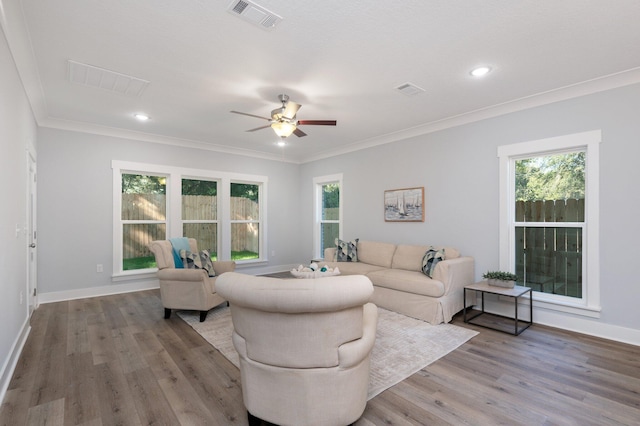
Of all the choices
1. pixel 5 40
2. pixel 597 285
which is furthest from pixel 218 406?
pixel 597 285

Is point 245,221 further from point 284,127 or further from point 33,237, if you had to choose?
point 284,127

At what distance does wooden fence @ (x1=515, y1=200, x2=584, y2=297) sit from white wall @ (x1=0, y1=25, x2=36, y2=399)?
16.8 feet

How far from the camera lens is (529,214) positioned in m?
3.81

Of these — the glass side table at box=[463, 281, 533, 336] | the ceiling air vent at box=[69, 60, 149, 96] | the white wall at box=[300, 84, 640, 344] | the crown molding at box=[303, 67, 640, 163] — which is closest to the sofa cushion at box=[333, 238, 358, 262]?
the white wall at box=[300, 84, 640, 344]

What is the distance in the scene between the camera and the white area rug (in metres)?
2.52

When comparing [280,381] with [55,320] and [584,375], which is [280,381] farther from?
[55,320]

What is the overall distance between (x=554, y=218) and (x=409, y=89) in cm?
228

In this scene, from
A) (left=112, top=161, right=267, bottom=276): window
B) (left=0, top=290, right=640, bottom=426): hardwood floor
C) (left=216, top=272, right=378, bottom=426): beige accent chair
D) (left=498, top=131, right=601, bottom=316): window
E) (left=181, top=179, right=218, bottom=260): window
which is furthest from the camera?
(left=181, top=179, right=218, bottom=260): window

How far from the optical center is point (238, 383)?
2.35 metres

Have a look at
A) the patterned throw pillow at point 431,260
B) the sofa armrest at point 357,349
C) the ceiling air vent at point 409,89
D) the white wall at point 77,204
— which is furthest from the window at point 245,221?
the sofa armrest at point 357,349

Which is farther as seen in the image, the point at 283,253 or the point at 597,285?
the point at 283,253

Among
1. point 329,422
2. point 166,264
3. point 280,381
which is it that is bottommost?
point 329,422

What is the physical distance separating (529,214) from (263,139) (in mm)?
4250

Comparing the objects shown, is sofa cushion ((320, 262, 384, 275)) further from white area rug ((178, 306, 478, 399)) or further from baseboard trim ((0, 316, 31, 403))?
baseboard trim ((0, 316, 31, 403))
